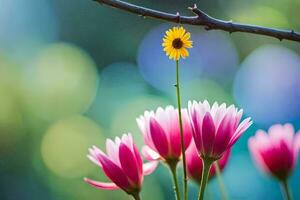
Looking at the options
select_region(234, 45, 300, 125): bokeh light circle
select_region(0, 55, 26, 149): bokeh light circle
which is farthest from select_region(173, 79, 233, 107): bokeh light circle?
select_region(0, 55, 26, 149): bokeh light circle

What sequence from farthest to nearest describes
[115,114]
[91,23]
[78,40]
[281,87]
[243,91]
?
1. [115,114]
2. [78,40]
3. [91,23]
4. [281,87]
5. [243,91]

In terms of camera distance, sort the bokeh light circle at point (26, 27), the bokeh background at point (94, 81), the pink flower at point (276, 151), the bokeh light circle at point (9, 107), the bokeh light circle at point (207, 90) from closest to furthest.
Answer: the pink flower at point (276, 151) < the bokeh background at point (94, 81) < the bokeh light circle at point (207, 90) < the bokeh light circle at point (26, 27) < the bokeh light circle at point (9, 107)

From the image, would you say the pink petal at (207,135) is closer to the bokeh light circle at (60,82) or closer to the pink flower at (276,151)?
the pink flower at (276,151)

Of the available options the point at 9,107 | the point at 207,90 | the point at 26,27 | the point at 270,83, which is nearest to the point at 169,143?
→ the point at 270,83

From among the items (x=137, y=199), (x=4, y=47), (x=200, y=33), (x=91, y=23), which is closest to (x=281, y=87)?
(x=200, y=33)

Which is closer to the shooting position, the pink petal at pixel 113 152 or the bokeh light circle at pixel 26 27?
the pink petal at pixel 113 152

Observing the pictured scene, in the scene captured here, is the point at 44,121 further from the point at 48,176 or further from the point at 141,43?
the point at 141,43

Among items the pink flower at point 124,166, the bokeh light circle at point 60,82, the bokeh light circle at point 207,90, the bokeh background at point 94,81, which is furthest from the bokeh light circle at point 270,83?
the pink flower at point 124,166
